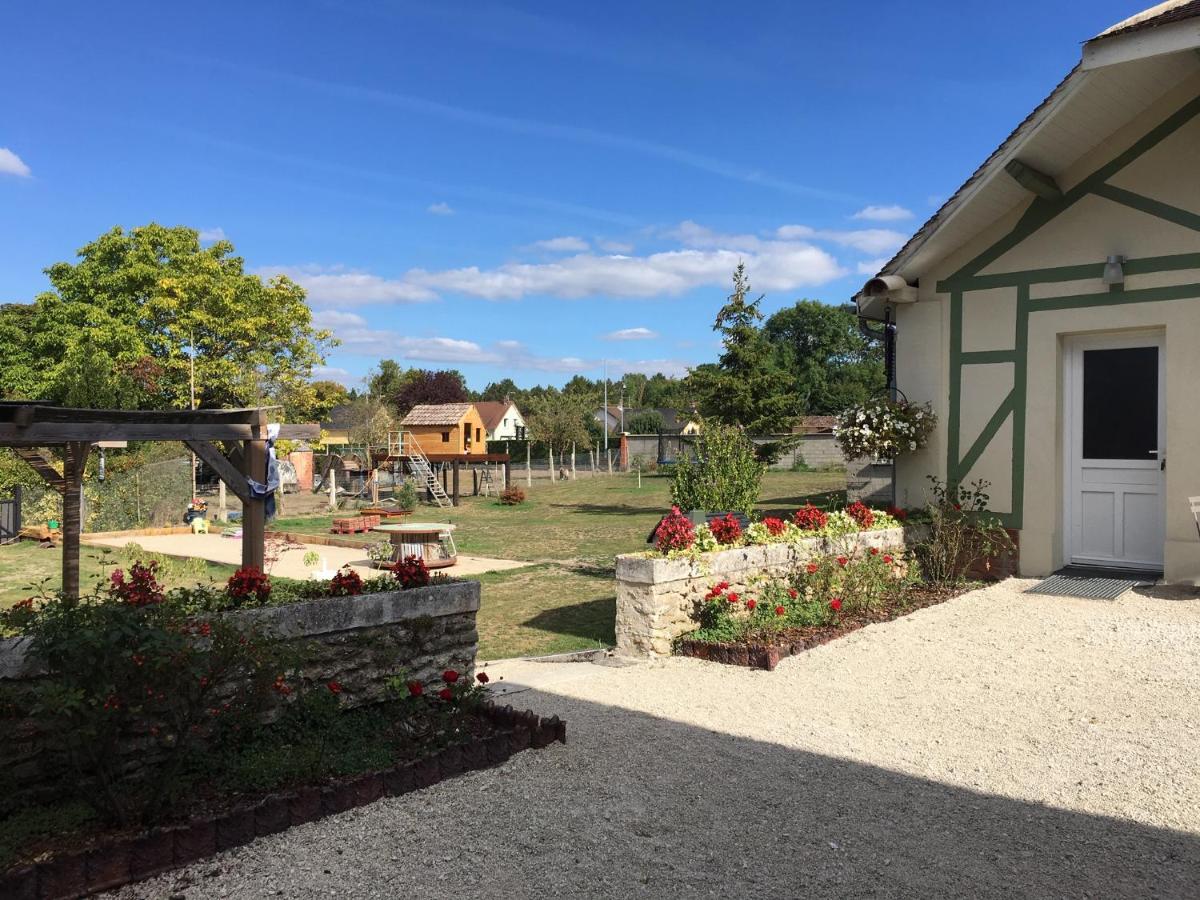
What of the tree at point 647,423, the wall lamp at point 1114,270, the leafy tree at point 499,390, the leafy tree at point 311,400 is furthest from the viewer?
the leafy tree at point 499,390

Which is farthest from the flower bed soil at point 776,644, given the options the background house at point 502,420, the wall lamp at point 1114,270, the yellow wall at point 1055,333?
the background house at point 502,420

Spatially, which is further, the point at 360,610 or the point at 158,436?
the point at 158,436

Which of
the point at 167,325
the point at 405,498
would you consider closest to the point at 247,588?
the point at 405,498

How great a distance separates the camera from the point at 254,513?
700 centimetres

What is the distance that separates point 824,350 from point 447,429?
4089 centimetres

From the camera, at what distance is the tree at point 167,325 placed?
26438 millimetres

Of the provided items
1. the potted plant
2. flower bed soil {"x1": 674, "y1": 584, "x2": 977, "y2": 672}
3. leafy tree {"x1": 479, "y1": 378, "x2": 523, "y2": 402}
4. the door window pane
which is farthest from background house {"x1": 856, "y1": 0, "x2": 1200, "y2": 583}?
leafy tree {"x1": 479, "y1": 378, "x2": 523, "y2": 402}

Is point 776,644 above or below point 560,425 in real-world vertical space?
below

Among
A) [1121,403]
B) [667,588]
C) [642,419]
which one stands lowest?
[667,588]

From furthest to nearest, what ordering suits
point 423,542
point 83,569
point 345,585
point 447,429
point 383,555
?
1. point 447,429
2. point 423,542
3. point 383,555
4. point 83,569
5. point 345,585

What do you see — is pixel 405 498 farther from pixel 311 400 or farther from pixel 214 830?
pixel 214 830

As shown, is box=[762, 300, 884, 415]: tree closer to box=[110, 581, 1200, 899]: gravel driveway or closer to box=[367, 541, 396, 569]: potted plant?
box=[367, 541, 396, 569]: potted plant

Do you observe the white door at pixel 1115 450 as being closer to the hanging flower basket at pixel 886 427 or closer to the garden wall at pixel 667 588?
the hanging flower basket at pixel 886 427

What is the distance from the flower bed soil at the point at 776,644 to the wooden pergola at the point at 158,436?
3.45m
